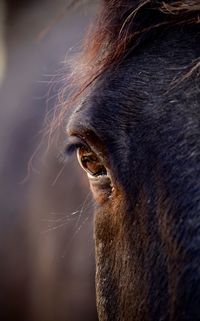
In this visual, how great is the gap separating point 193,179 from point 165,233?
6.2 inches

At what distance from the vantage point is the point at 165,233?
177cm

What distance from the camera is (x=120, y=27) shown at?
2.24 m

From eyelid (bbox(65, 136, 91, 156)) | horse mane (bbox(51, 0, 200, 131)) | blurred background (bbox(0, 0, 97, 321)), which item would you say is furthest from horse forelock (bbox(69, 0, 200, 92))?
blurred background (bbox(0, 0, 97, 321))

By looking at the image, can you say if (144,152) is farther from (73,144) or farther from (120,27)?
(120,27)

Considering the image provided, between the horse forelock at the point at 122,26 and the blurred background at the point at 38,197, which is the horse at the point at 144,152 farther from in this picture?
the blurred background at the point at 38,197

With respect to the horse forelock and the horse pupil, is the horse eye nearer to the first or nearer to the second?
the horse pupil

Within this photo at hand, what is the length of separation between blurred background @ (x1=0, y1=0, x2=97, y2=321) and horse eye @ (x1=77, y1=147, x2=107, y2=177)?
2334 mm

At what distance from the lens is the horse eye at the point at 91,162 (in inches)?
83.9

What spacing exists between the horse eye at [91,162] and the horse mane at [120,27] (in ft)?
0.69

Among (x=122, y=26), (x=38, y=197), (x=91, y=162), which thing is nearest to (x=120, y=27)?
(x=122, y=26)

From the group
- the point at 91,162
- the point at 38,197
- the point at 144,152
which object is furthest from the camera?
the point at 38,197

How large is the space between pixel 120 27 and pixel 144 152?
530 millimetres

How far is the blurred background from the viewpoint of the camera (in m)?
4.72

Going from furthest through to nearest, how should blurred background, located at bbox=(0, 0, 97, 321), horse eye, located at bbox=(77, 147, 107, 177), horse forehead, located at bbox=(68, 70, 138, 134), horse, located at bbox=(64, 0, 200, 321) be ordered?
1. blurred background, located at bbox=(0, 0, 97, 321)
2. horse eye, located at bbox=(77, 147, 107, 177)
3. horse forehead, located at bbox=(68, 70, 138, 134)
4. horse, located at bbox=(64, 0, 200, 321)
